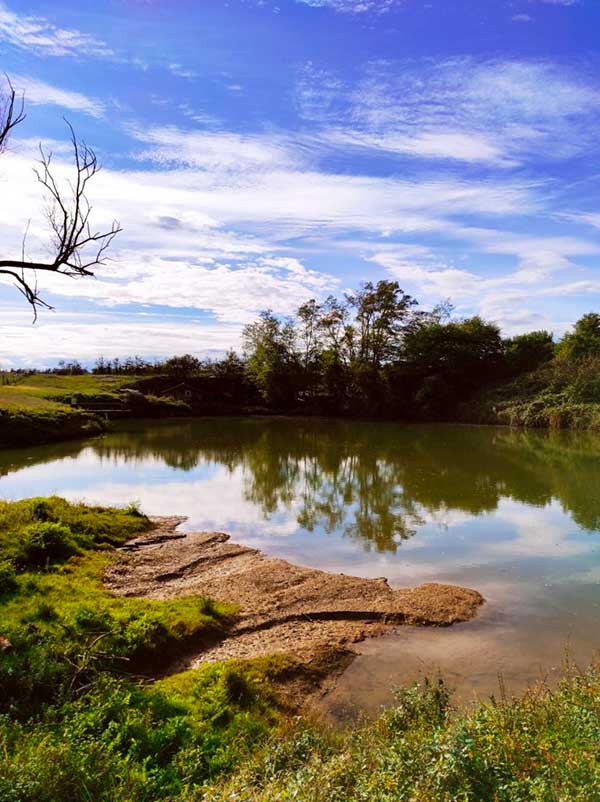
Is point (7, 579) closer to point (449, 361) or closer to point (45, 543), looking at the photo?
point (45, 543)

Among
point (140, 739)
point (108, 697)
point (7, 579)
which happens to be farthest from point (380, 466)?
point (140, 739)

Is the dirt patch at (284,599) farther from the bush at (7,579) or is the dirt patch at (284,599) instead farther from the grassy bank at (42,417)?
the grassy bank at (42,417)

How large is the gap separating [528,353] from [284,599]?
142 feet

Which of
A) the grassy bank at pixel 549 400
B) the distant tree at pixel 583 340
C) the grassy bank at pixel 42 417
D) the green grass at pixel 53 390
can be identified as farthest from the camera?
the distant tree at pixel 583 340

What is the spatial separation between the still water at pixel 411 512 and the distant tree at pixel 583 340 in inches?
466

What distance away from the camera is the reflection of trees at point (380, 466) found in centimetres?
1602

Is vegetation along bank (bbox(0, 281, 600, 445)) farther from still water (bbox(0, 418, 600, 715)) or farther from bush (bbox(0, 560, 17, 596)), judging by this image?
bush (bbox(0, 560, 17, 596))

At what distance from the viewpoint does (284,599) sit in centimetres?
938

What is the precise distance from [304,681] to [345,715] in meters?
0.83

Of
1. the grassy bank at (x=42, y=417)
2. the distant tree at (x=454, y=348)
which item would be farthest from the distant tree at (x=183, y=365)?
the distant tree at (x=454, y=348)

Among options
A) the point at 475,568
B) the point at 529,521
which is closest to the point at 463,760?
the point at 475,568

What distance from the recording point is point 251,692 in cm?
611

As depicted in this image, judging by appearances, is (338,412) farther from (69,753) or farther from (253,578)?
(69,753)

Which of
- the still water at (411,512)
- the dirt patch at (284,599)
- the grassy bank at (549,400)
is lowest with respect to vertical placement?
the dirt patch at (284,599)
